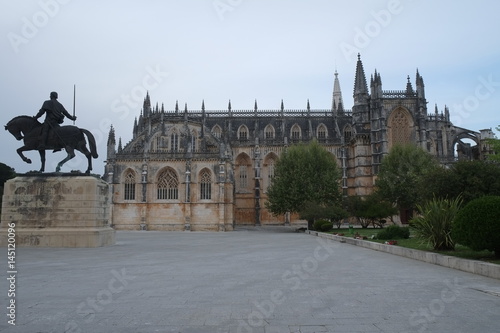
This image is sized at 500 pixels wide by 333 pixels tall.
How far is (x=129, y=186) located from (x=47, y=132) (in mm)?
27570

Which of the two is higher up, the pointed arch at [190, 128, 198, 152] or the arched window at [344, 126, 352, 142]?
the arched window at [344, 126, 352, 142]

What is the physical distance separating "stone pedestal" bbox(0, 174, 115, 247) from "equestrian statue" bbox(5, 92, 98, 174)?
1059 millimetres

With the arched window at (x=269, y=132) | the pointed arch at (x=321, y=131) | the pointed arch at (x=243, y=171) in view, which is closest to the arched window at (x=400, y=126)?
the pointed arch at (x=321, y=131)

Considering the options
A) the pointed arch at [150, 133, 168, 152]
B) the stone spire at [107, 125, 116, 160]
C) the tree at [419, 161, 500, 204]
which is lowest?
the tree at [419, 161, 500, 204]

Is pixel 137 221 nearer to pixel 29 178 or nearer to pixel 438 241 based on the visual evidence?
pixel 29 178

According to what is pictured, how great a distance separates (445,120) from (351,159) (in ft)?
52.1

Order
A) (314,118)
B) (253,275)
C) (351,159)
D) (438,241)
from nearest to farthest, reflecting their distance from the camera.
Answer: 1. (253,275)
2. (438,241)
3. (351,159)
4. (314,118)

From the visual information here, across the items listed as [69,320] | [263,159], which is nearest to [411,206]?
[263,159]

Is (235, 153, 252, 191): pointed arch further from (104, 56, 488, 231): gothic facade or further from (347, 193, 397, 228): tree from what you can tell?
(347, 193, 397, 228): tree

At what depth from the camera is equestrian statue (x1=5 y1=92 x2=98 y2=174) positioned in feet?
58.7

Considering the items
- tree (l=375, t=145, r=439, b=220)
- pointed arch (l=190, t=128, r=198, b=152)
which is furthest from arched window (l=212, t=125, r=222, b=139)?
tree (l=375, t=145, r=439, b=220)

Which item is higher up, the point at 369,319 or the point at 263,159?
the point at 263,159

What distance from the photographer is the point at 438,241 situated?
1381cm

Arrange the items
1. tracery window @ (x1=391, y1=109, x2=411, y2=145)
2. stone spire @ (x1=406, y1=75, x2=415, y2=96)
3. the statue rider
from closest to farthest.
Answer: the statue rider → tracery window @ (x1=391, y1=109, x2=411, y2=145) → stone spire @ (x1=406, y1=75, x2=415, y2=96)
